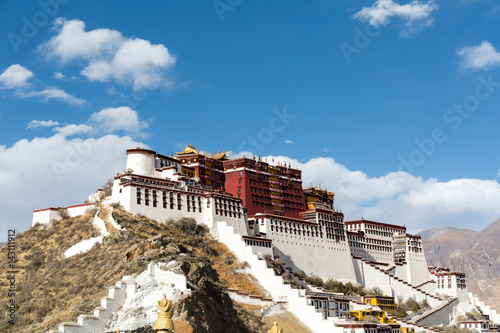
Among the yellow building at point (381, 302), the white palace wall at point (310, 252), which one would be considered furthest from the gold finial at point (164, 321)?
the yellow building at point (381, 302)

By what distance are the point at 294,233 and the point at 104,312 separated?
47432 mm

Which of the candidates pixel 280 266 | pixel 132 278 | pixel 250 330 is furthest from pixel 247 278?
pixel 132 278

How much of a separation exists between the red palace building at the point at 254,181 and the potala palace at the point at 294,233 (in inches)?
6.0

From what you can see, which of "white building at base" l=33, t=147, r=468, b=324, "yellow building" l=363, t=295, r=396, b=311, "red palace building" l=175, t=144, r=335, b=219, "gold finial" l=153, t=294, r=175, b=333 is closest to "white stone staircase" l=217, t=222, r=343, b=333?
"white building at base" l=33, t=147, r=468, b=324

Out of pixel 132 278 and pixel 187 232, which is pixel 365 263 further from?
pixel 132 278

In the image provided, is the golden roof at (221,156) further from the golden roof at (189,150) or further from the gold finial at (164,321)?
the gold finial at (164,321)

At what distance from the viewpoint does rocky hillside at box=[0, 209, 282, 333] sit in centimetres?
4167

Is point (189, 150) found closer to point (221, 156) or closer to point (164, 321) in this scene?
point (221, 156)

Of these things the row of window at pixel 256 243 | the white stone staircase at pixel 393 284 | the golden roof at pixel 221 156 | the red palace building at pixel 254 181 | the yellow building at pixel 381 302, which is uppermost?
the golden roof at pixel 221 156

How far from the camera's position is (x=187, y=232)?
71062 millimetres

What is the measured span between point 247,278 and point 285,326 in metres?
9.85

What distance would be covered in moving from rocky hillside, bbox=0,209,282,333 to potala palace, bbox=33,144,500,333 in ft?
8.58

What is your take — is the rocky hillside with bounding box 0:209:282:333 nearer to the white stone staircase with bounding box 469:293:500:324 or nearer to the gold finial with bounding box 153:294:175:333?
the gold finial with bounding box 153:294:175:333

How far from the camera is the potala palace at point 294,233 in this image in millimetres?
68688
